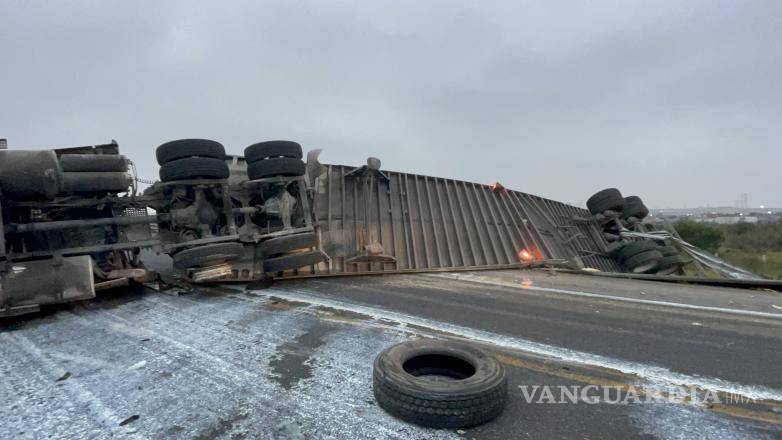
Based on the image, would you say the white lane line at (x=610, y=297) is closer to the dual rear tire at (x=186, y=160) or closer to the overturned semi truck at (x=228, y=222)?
the overturned semi truck at (x=228, y=222)

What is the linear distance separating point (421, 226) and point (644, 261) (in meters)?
6.36

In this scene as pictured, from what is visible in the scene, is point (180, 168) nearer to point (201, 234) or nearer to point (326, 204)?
point (201, 234)

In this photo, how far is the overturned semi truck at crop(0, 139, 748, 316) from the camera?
15.1 ft

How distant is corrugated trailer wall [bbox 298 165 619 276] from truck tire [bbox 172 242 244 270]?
5.78ft

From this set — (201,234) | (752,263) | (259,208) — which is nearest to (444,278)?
(259,208)

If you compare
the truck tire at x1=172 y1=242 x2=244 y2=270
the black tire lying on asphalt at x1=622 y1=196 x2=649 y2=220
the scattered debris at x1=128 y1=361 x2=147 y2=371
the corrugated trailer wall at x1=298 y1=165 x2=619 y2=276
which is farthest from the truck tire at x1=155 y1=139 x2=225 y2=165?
the black tire lying on asphalt at x1=622 y1=196 x2=649 y2=220

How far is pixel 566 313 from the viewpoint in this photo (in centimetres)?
448

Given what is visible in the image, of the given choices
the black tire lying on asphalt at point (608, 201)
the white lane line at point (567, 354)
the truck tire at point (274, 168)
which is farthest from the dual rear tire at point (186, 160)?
the black tire lying on asphalt at point (608, 201)

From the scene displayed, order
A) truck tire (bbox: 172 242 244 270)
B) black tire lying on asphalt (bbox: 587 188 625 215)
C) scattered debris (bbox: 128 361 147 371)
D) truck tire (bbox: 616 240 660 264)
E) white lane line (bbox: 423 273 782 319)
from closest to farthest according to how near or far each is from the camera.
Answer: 1. scattered debris (bbox: 128 361 147 371)
2. white lane line (bbox: 423 273 782 319)
3. truck tire (bbox: 172 242 244 270)
4. truck tire (bbox: 616 240 660 264)
5. black tire lying on asphalt (bbox: 587 188 625 215)

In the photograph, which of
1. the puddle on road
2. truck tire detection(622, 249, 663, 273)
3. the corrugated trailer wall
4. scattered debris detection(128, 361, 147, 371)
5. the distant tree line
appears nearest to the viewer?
the puddle on road

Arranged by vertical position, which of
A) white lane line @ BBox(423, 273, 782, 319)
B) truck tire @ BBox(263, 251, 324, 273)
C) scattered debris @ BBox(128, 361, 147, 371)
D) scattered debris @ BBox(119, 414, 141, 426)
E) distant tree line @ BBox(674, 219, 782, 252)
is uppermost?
truck tire @ BBox(263, 251, 324, 273)

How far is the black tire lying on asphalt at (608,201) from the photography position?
1183 cm

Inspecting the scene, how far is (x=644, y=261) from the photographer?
33.3ft

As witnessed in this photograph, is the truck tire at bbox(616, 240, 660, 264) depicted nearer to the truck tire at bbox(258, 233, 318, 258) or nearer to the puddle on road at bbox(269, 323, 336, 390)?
the truck tire at bbox(258, 233, 318, 258)
